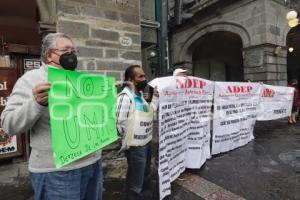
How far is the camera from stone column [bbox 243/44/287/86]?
38.6 ft

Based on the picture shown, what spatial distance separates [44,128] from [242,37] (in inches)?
498

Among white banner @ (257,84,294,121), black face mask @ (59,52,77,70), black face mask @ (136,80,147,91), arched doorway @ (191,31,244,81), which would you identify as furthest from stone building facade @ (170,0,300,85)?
black face mask @ (59,52,77,70)

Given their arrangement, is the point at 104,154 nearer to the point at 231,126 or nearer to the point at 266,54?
the point at 231,126

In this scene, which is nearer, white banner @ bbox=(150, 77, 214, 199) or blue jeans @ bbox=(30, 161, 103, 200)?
blue jeans @ bbox=(30, 161, 103, 200)

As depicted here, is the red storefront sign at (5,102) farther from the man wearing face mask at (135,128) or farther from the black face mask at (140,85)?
the black face mask at (140,85)

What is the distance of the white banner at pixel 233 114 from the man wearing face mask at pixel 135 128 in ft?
7.43

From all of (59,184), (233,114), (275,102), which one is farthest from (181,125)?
(275,102)

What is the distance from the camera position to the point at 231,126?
5.29 meters

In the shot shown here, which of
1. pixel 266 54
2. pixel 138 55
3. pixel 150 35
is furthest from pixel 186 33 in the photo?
pixel 138 55

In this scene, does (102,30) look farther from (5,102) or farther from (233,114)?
(233,114)

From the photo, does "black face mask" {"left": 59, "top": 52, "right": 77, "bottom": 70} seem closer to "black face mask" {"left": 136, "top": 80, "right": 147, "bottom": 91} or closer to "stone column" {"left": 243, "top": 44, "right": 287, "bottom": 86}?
"black face mask" {"left": 136, "top": 80, "right": 147, "bottom": 91}

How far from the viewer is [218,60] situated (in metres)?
18.8

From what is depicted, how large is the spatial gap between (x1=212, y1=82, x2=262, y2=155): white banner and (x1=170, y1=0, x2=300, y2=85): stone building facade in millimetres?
6433

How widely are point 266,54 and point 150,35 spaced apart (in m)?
6.47
